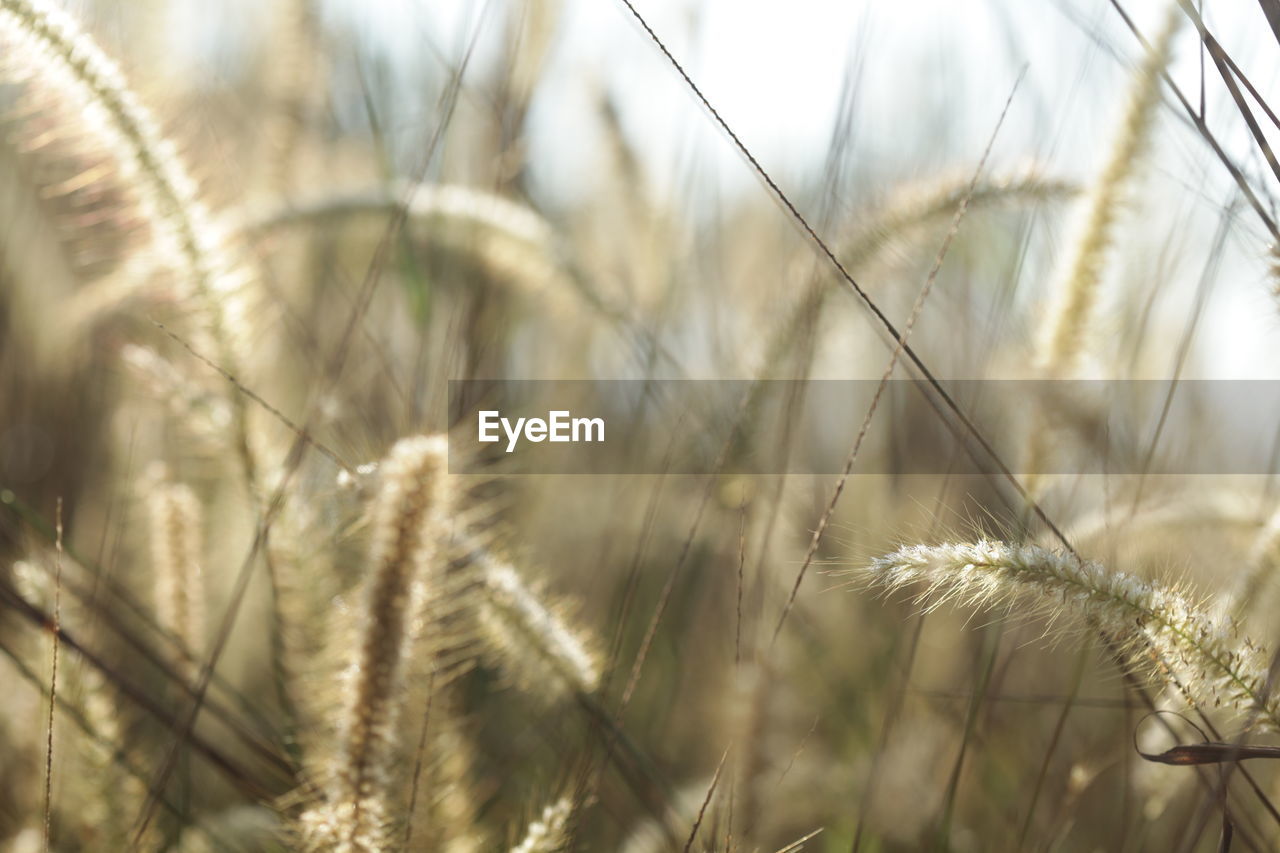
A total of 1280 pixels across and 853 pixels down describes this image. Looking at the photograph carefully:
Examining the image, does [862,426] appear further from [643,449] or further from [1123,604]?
[643,449]

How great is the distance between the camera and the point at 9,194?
1.77 meters

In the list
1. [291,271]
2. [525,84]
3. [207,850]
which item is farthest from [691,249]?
[207,850]

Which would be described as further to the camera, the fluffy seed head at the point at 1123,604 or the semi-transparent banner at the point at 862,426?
the semi-transparent banner at the point at 862,426

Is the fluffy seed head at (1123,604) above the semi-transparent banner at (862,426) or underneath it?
underneath

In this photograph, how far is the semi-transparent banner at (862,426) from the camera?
897 mm

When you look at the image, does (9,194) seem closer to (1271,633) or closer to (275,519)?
(275,519)

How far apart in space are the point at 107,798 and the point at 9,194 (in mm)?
1419

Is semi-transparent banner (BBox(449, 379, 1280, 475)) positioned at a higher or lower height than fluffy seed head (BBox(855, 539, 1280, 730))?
higher

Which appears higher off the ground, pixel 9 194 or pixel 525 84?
pixel 9 194

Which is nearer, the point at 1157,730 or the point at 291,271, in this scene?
the point at 1157,730

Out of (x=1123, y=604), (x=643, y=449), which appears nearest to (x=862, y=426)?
(x=1123, y=604)

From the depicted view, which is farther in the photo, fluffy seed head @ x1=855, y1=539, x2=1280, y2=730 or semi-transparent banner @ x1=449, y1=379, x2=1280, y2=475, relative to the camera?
semi-transparent banner @ x1=449, y1=379, x2=1280, y2=475

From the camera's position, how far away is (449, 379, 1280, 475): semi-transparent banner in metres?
0.90

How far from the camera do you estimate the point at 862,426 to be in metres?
0.60
